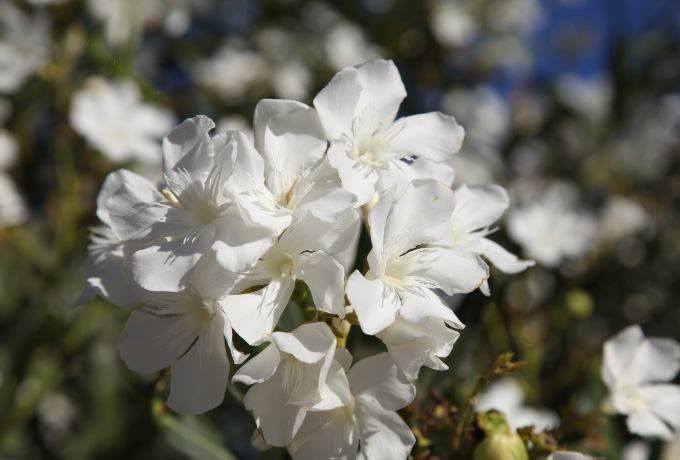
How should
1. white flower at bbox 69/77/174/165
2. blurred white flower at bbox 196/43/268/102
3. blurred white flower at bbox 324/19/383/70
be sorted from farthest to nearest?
1. blurred white flower at bbox 324/19/383/70
2. blurred white flower at bbox 196/43/268/102
3. white flower at bbox 69/77/174/165

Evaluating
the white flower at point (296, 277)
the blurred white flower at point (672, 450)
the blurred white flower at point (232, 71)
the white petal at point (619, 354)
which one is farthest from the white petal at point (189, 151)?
the blurred white flower at point (232, 71)

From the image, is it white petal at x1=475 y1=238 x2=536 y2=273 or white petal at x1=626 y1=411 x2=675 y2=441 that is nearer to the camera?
white petal at x1=475 y1=238 x2=536 y2=273

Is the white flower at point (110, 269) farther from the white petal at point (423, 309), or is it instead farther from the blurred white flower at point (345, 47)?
the blurred white flower at point (345, 47)

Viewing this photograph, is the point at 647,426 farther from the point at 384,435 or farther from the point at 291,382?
the point at 291,382

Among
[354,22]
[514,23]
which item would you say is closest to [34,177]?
[354,22]

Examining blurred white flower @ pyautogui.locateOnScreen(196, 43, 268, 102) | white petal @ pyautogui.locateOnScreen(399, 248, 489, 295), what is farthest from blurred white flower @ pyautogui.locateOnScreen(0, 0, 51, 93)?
white petal @ pyautogui.locateOnScreen(399, 248, 489, 295)

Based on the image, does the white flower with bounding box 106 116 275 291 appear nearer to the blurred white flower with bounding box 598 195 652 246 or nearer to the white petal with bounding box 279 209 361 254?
the white petal with bounding box 279 209 361 254
